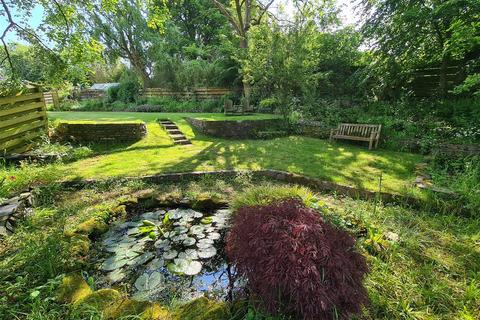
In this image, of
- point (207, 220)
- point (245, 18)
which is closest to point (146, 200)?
point (207, 220)

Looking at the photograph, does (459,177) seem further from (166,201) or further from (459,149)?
(166,201)

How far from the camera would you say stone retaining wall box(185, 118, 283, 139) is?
356 inches

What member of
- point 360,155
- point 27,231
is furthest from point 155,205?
point 360,155

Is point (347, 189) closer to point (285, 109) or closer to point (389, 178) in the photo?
point (389, 178)

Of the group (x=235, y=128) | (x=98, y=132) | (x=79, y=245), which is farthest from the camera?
(x=235, y=128)

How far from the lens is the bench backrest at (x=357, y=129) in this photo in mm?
7750

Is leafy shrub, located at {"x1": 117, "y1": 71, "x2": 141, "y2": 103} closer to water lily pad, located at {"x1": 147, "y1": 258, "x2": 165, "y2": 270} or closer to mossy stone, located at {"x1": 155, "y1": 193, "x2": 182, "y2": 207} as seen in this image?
mossy stone, located at {"x1": 155, "y1": 193, "x2": 182, "y2": 207}

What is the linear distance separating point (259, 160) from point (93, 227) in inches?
154

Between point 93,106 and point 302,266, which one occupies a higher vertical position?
point 93,106

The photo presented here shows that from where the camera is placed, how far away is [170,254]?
9.38ft

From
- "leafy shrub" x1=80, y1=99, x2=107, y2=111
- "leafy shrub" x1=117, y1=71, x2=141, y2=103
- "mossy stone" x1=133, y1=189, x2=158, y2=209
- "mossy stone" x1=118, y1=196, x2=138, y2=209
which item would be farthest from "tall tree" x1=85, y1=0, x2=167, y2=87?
"mossy stone" x1=118, y1=196, x2=138, y2=209

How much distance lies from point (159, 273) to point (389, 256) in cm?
244

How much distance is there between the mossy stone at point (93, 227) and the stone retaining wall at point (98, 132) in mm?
4567

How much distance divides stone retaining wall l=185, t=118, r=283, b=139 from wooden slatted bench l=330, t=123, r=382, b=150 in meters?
2.14
